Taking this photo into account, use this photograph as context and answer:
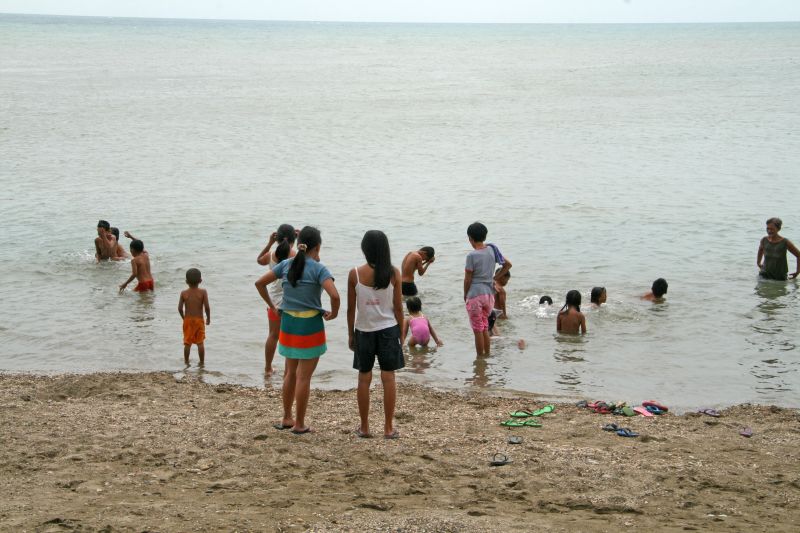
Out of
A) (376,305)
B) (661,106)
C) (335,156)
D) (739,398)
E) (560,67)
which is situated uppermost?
(560,67)

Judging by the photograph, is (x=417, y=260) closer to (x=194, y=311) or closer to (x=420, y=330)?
(x=420, y=330)

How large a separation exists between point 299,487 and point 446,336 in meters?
6.09

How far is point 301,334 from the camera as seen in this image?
23.5 feet

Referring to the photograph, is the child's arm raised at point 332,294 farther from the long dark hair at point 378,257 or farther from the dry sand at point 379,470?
the dry sand at point 379,470

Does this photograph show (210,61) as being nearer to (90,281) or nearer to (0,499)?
(90,281)

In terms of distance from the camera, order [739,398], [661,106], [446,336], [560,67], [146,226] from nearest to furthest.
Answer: [739,398], [446,336], [146,226], [661,106], [560,67]

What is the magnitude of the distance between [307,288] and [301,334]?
1.23 feet

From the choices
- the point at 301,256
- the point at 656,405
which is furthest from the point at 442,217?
the point at 301,256

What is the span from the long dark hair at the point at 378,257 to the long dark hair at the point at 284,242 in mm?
1476

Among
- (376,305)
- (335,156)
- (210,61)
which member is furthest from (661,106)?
(210,61)

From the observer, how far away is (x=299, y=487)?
20.5 ft

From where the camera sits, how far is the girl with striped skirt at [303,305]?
23.0 ft

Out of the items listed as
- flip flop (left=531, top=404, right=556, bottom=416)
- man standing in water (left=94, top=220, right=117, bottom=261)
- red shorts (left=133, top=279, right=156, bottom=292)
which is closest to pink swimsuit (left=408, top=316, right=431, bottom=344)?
flip flop (left=531, top=404, right=556, bottom=416)

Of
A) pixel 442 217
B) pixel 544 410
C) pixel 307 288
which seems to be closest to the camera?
pixel 307 288
